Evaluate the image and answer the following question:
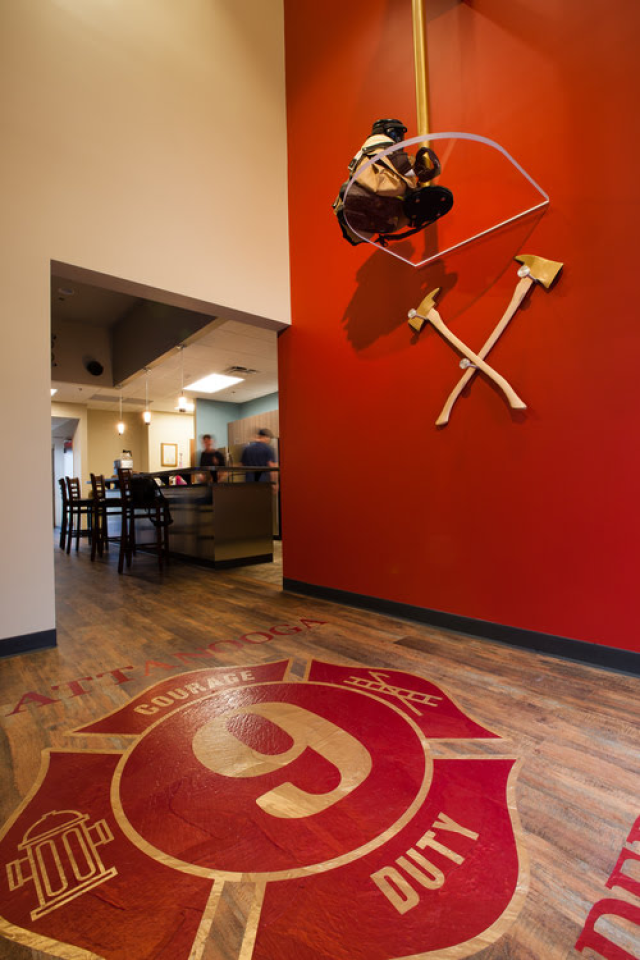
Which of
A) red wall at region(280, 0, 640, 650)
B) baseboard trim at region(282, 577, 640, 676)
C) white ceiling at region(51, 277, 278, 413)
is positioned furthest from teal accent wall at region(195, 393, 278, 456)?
baseboard trim at region(282, 577, 640, 676)

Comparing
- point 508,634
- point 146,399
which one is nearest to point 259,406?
point 146,399

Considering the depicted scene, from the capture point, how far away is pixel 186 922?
3.04 feet

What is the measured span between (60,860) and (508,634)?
2.20m

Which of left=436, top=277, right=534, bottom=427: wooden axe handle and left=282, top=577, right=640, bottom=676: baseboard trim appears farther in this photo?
left=436, top=277, right=534, bottom=427: wooden axe handle

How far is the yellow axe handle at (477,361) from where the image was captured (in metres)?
2.44

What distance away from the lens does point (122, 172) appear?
305 centimetres

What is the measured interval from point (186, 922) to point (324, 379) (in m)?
3.26

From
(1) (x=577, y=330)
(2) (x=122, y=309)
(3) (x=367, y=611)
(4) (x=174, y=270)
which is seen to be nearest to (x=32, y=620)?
(3) (x=367, y=611)

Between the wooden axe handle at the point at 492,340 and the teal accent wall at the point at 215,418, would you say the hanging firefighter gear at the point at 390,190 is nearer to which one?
the wooden axe handle at the point at 492,340

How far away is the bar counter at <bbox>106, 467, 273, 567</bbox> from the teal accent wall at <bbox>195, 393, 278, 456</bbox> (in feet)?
17.0

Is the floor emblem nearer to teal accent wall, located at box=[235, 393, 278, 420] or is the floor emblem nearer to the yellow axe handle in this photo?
the yellow axe handle

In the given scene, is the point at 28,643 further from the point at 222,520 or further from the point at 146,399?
the point at 146,399

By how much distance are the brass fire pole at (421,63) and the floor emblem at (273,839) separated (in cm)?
314

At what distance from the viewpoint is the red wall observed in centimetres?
216
